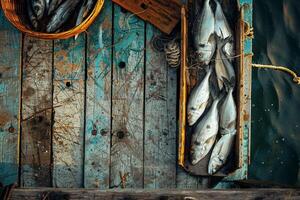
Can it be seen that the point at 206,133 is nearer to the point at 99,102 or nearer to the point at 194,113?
the point at 194,113

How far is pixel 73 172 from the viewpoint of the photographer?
4648 mm

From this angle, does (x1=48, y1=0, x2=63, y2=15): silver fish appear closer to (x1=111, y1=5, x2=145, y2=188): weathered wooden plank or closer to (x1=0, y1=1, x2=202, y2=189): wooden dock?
(x1=0, y1=1, x2=202, y2=189): wooden dock

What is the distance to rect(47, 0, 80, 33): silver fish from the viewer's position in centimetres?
443

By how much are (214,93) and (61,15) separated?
1521mm

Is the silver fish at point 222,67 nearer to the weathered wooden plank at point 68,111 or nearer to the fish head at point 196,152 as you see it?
the fish head at point 196,152

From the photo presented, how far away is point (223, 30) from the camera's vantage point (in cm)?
443

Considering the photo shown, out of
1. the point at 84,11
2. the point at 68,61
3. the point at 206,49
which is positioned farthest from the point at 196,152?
the point at 84,11

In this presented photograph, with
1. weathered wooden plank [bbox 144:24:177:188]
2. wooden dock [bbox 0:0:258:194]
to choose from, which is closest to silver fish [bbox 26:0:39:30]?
wooden dock [bbox 0:0:258:194]

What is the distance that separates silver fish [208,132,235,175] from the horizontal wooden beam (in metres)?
0.52

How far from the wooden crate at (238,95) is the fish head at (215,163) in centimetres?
4

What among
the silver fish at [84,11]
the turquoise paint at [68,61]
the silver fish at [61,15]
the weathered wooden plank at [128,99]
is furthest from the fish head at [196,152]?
the silver fish at [61,15]

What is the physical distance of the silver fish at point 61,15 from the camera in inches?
175

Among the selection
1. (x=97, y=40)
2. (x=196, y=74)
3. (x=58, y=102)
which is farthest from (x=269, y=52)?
(x=58, y=102)

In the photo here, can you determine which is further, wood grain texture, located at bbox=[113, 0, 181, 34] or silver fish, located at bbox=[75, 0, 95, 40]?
wood grain texture, located at bbox=[113, 0, 181, 34]
